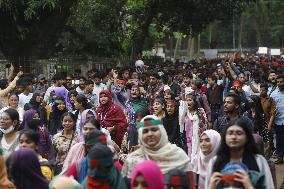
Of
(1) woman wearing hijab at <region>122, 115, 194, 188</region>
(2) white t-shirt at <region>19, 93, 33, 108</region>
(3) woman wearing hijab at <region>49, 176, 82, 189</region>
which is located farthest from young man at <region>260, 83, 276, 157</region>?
(3) woman wearing hijab at <region>49, 176, 82, 189</region>

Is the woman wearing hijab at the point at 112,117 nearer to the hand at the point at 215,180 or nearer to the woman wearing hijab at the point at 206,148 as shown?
the woman wearing hijab at the point at 206,148

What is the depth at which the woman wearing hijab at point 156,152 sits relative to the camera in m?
6.12

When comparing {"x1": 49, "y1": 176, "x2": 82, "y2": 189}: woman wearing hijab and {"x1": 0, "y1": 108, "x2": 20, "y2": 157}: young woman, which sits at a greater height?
{"x1": 0, "y1": 108, "x2": 20, "y2": 157}: young woman

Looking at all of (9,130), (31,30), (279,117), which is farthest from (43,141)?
(31,30)

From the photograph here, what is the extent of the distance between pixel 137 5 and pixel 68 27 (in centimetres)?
466

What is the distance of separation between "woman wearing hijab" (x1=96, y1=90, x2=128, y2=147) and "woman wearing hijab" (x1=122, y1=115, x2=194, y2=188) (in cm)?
443

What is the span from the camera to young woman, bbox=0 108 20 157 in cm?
797

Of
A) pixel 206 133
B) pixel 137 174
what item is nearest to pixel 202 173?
pixel 206 133

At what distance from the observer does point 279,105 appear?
12938mm

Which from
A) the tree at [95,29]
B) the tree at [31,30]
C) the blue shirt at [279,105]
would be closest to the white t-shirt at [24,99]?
the blue shirt at [279,105]

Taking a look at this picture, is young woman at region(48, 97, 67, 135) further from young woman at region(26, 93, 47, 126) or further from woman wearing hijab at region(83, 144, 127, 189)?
woman wearing hijab at region(83, 144, 127, 189)

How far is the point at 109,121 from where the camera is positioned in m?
10.8

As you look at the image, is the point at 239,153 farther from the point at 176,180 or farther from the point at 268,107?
the point at 268,107

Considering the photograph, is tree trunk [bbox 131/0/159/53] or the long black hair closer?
the long black hair
